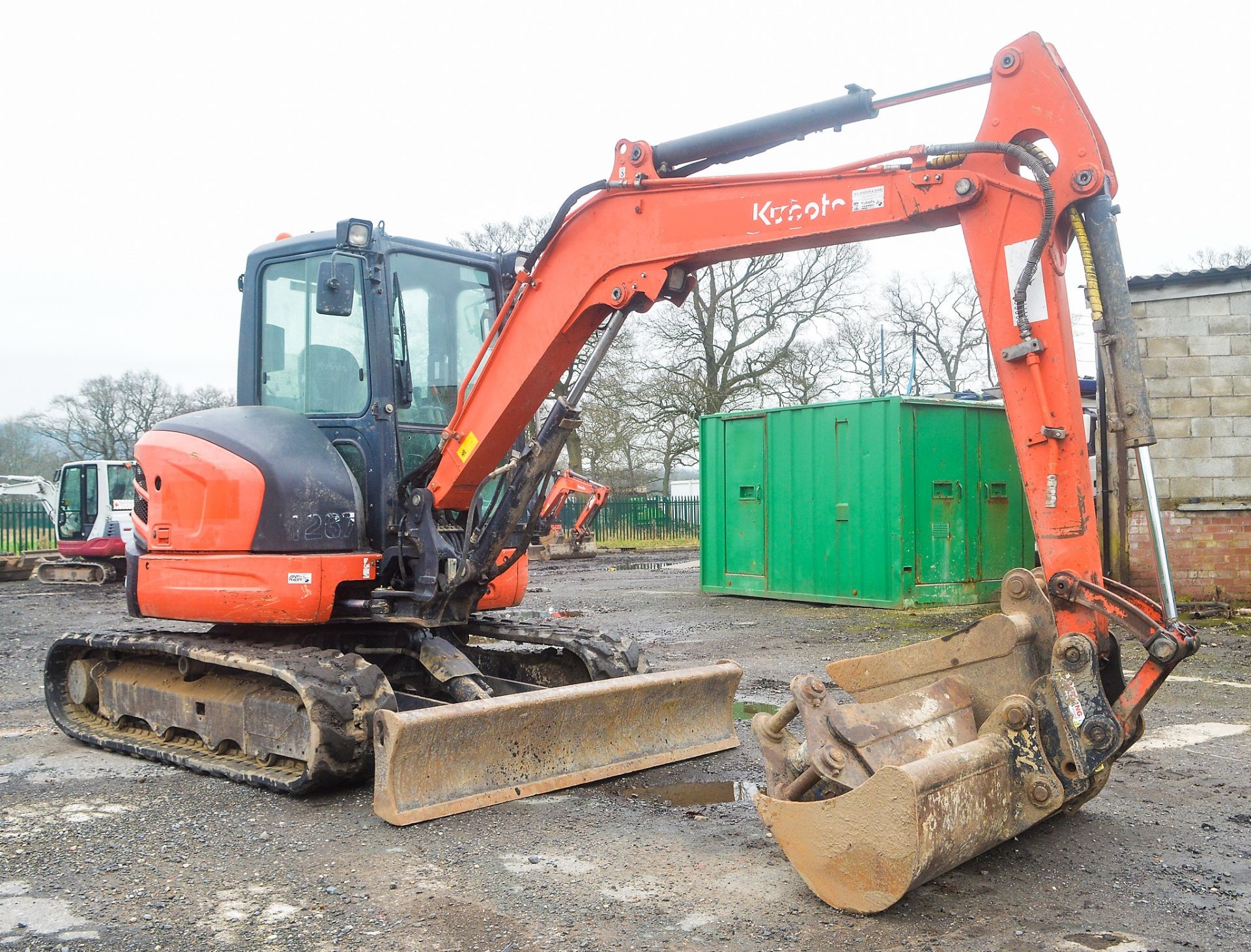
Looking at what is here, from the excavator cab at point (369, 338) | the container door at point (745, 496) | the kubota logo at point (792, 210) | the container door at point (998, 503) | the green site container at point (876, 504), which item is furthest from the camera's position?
the container door at point (745, 496)

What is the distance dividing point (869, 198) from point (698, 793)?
8.98 feet

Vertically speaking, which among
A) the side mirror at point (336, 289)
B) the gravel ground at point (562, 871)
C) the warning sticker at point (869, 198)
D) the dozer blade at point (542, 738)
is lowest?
the gravel ground at point (562, 871)

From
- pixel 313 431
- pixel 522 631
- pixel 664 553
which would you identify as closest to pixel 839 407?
pixel 522 631

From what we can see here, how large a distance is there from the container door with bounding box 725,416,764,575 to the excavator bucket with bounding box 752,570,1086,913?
30.8 feet

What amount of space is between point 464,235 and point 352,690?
2937cm

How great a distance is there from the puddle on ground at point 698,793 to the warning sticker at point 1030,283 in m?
2.41

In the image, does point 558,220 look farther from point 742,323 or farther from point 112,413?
point 112,413

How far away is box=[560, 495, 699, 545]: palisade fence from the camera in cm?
3136

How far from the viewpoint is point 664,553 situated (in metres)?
25.8

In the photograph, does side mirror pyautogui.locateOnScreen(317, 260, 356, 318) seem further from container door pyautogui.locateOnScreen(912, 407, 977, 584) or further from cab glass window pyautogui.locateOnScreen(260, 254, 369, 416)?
container door pyautogui.locateOnScreen(912, 407, 977, 584)

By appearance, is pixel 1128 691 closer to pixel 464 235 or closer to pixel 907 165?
pixel 907 165

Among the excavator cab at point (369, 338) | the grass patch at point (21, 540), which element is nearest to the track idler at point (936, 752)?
the excavator cab at point (369, 338)

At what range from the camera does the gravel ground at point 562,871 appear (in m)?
3.33

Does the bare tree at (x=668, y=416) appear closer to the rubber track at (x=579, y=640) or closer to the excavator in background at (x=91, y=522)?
the excavator in background at (x=91, y=522)
